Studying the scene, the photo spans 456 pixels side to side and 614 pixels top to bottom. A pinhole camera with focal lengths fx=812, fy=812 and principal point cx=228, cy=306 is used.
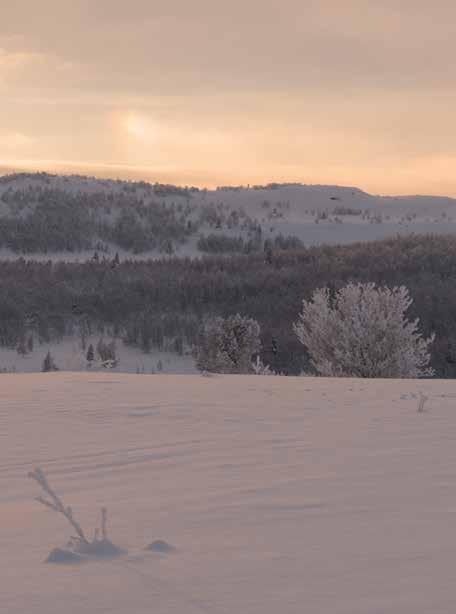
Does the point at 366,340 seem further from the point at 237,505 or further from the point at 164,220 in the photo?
the point at 164,220

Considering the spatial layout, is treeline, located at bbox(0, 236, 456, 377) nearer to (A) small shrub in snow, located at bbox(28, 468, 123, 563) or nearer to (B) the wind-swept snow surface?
(B) the wind-swept snow surface

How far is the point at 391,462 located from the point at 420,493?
70cm

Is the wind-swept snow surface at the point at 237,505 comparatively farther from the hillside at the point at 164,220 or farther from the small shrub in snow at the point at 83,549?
the hillside at the point at 164,220

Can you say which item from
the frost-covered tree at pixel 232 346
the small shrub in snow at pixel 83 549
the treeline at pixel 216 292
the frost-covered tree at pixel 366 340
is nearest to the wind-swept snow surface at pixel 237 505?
the small shrub in snow at pixel 83 549

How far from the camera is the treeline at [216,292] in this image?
78.2ft

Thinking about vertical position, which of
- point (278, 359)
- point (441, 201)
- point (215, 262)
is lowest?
point (278, 359)

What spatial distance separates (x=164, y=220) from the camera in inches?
1927

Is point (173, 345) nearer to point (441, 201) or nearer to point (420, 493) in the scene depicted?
point (420, 493)

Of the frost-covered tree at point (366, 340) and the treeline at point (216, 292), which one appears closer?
the frost-covered tree at point (366, 340)

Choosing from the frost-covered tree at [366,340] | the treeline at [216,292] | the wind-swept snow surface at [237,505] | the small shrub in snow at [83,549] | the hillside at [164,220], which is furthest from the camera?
the hillside at [164,220]

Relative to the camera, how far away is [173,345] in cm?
2359

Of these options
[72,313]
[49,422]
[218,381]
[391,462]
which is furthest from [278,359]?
[391,462]

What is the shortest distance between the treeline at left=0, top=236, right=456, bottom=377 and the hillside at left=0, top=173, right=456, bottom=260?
9.39 meters

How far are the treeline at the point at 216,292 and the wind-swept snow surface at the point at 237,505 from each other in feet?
49.6
